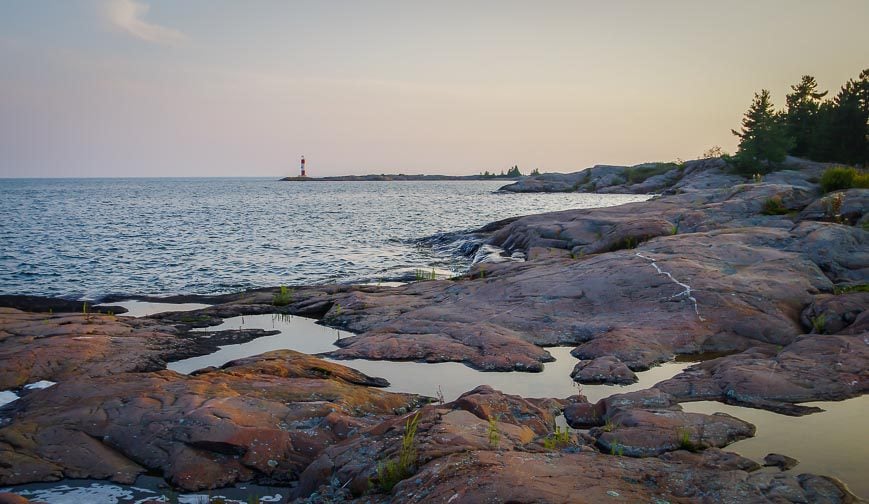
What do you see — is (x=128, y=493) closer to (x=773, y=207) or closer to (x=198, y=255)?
(x=773, y=207)

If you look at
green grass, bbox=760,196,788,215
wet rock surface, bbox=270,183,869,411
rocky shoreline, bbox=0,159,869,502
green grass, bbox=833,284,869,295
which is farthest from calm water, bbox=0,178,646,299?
green grass, bbox=833,284,869,295

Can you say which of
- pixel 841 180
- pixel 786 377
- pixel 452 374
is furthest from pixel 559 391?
pixel 841 180

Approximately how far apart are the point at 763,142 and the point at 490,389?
5242 cm

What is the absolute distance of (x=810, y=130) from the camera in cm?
5753

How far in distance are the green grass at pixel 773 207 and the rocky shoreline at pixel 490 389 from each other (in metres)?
1.17

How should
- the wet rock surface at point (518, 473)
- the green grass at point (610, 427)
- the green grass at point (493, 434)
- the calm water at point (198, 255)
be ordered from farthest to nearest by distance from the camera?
the calm water at point (198, 255) → the green grass at point (610, 427) → the green grass at point (493, 434) → the wet rock surface at point (518, 473)

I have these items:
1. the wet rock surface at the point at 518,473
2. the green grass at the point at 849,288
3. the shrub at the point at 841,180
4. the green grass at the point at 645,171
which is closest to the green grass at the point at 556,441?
the wet rock surface at the point at 518,473

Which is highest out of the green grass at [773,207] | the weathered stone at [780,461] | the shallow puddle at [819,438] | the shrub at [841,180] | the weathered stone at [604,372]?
the shrub at [841,180]

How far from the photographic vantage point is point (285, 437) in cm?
677

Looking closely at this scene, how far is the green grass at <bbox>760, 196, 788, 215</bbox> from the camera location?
1995 centimetres

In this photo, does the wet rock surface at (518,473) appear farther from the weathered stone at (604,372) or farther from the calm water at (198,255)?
the calm water at (198,255)

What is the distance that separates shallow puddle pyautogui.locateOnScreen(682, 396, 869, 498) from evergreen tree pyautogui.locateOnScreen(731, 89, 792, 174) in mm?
49579

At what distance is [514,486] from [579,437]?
254cm

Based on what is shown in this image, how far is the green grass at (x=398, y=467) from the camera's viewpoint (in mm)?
5098
